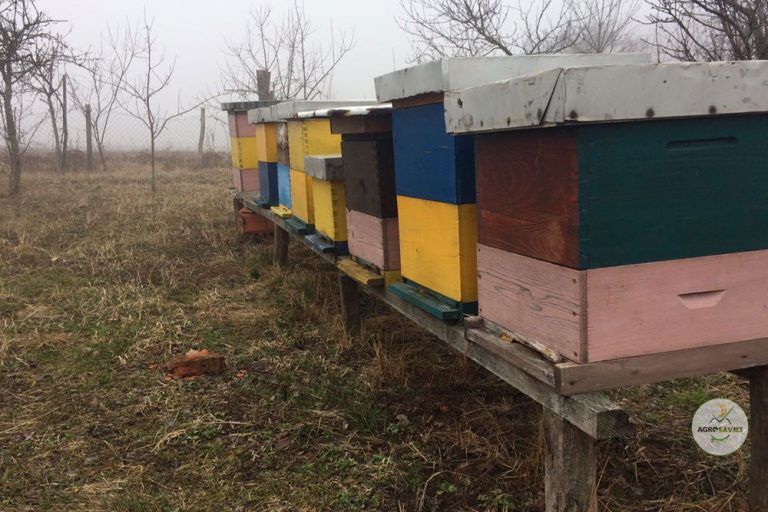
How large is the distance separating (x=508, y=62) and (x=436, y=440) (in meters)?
1.45

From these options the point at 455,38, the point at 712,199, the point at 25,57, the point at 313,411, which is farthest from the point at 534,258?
the point at 25,57

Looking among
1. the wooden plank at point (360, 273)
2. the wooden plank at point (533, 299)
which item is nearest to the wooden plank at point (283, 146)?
the wooden plank at point (360, 273)

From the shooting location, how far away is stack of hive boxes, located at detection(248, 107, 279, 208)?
5000mm

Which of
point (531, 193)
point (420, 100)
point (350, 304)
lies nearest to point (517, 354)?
point (531, 193)

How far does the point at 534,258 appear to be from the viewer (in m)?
1.67

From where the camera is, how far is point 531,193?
166 cm

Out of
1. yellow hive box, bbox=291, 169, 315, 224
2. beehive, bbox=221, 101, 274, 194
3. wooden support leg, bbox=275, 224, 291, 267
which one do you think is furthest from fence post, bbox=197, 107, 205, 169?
yellow hive box, bbox=291, 169, 315, 224

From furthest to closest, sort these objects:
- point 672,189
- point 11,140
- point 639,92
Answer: point 11,140, point 672,189, point 639,92

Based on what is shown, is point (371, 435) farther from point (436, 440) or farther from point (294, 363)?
point (294, 363)

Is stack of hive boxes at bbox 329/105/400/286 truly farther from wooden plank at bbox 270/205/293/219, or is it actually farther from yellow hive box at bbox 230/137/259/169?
yellow hive box at bbox 230/137/259/169

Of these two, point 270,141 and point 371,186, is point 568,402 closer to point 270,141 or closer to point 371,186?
point 371,186

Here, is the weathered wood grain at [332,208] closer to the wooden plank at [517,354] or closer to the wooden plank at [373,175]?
the wooden plank at [373,175]

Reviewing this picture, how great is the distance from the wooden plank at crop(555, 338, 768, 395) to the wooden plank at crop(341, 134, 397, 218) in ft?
4.45

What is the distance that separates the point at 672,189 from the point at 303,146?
267 cm
